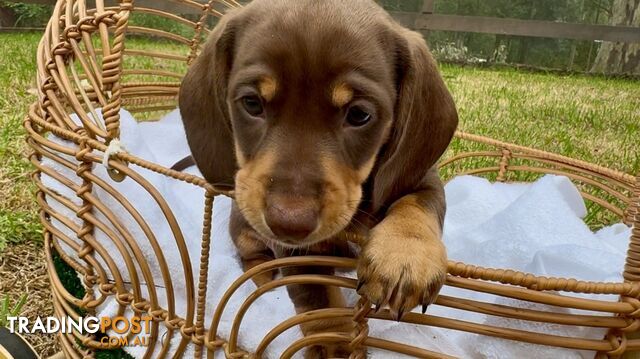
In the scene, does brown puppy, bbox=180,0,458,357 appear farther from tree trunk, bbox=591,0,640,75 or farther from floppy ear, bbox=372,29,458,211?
tree trunk, bbox=591,0,640,75

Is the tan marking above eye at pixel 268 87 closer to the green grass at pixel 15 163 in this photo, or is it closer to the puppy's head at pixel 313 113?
the puppy's head at pixel 313 113

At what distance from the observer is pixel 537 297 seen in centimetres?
140

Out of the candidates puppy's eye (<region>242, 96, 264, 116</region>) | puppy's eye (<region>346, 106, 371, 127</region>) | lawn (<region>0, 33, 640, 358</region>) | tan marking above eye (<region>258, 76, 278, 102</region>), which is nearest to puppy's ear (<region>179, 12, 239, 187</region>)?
puppy's eye (<region>242, 96, 264, 116</region>)

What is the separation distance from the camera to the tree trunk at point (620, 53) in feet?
40.0

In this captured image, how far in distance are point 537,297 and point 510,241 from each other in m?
1.26

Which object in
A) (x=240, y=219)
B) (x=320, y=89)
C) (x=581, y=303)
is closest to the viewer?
(x=581, y=303)

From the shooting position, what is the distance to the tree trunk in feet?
40.0

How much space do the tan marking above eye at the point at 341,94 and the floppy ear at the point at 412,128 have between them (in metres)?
0.26


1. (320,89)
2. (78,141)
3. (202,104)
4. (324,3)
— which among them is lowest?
(78,141)

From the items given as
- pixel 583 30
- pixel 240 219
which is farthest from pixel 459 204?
pixel 583 30

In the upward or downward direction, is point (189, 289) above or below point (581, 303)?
below

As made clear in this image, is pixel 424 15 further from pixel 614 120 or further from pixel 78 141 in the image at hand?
pixel 78 141

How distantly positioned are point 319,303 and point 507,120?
12.7 feet

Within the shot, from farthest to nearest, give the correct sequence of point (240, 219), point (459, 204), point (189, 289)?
point (459, 204), point (240, 219), point (189, 289)
